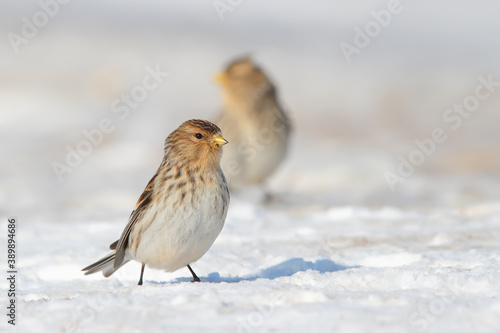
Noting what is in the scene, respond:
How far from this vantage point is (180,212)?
475cm

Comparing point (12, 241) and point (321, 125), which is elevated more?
point (321, 125)

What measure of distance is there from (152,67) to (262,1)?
292 inches

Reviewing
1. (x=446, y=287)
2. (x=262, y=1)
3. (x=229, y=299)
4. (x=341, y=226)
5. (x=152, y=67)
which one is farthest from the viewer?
(x=262, y=1)

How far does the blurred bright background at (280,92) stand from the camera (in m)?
10.5

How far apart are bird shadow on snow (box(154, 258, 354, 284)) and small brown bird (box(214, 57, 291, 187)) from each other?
12.8ft

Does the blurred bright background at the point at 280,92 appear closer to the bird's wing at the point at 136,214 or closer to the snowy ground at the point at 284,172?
the snowy ground at the point at 284,172

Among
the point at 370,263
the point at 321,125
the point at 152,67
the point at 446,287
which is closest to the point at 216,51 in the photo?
the point at 152,67

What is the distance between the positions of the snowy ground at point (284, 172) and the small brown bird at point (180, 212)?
0.23 m

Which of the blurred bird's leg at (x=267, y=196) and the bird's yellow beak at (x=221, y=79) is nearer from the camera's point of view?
the blurred bird's leg at (x=267, y=196)

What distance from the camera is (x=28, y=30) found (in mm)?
19188

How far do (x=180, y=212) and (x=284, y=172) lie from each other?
7.11 m

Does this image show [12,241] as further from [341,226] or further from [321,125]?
[321,125]

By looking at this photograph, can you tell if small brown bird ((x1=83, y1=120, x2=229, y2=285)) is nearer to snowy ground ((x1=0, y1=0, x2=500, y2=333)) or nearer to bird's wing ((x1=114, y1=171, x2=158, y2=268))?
bird's wing ((x1=114, y1=171, x2=158, y2=268))

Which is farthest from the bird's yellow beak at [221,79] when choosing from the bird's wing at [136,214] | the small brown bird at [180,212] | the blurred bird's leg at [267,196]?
the bird's wing at [136,214]
